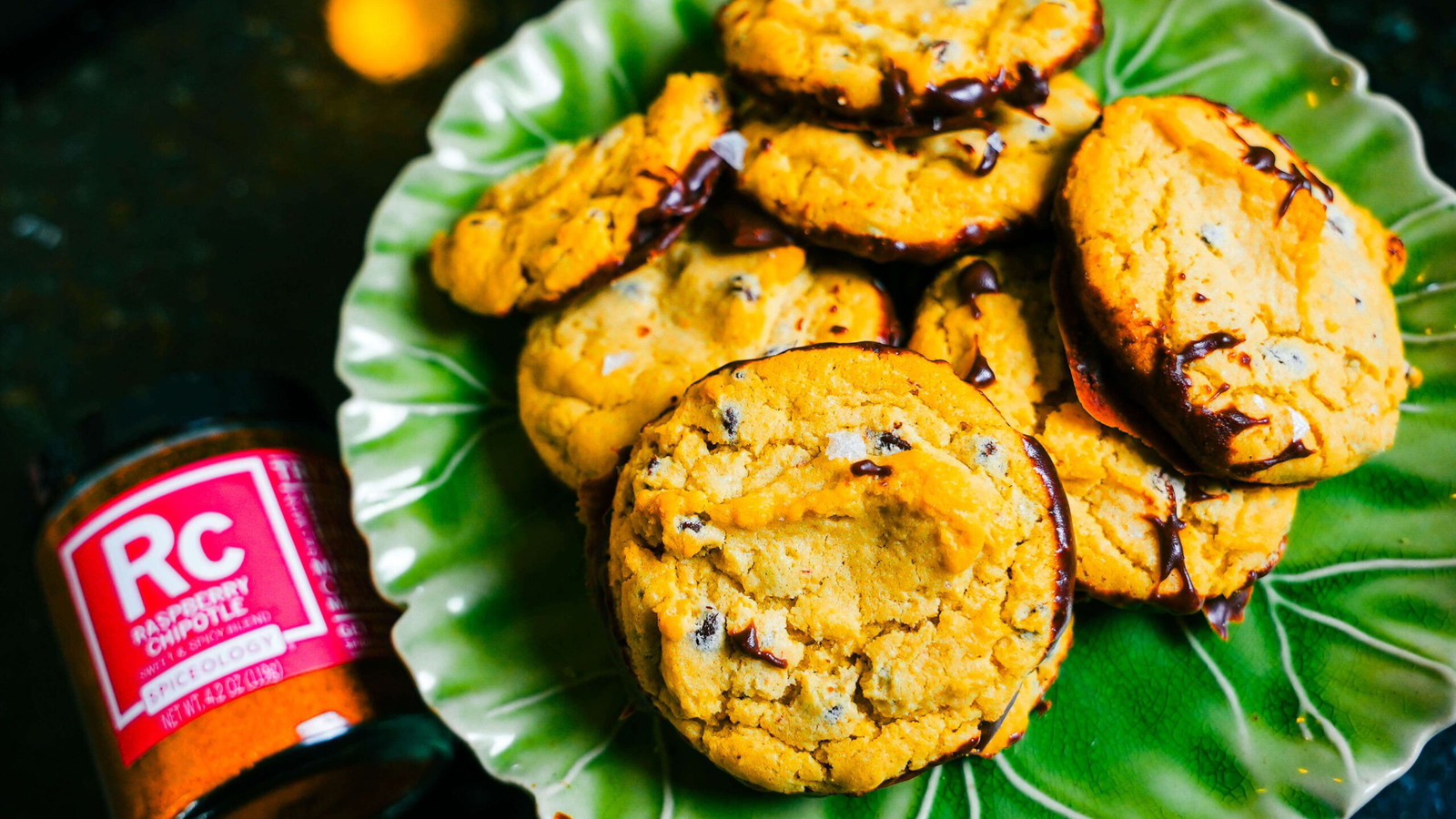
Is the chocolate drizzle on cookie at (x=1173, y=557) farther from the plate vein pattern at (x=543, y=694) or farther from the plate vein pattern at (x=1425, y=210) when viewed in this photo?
the plate vein pattern at (x=543, y=694)

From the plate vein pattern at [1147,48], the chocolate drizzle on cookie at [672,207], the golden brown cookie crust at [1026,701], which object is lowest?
the golden brown cookie crust at [1026,701]

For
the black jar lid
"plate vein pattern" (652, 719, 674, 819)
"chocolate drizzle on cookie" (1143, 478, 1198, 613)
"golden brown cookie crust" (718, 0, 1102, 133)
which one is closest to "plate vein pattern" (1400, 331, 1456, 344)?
"chocolate drizzle on cookie" (1143, 478, 1198, 613)

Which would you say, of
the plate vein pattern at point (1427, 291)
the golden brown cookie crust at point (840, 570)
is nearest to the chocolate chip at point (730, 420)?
the golden brown cookie crust at point (840, 570)

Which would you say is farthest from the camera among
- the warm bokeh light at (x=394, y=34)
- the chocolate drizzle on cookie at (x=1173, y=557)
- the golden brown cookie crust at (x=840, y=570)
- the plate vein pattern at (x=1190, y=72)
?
the warm bokeh light at (x=394, y=34)

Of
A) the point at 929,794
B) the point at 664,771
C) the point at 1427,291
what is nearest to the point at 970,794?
the point at 929,794

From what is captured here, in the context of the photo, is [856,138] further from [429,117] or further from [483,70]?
[429,117]

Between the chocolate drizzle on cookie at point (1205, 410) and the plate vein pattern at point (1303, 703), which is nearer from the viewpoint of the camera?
the chocolate drizzle on cookie at point (1205, 410)
